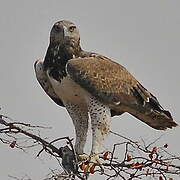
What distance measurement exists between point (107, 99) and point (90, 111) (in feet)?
0.50

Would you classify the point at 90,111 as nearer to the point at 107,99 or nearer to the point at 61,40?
the point at 107,99

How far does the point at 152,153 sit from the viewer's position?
3.91 meters

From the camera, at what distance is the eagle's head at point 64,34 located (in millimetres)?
4648

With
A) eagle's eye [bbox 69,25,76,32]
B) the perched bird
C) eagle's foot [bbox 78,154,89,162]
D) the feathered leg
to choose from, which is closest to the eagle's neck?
the perched bird

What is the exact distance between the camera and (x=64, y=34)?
4664 mm

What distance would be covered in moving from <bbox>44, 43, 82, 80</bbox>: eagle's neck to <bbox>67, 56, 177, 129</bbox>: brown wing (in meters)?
0.06

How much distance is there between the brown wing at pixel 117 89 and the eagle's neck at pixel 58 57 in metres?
0.06

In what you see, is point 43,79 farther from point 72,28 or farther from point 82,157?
point 82,157

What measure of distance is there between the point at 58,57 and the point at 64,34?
170mm

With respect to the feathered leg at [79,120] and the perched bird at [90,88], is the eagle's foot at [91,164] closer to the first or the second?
the perched bird at [90,88]

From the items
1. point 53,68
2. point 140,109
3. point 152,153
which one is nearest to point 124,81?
point 140,109

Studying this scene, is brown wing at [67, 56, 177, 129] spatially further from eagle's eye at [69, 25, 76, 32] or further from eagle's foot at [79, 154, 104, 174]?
eagle's foot at [79, 154, 104, 174]

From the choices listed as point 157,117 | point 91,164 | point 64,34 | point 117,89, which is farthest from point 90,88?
point 91,164

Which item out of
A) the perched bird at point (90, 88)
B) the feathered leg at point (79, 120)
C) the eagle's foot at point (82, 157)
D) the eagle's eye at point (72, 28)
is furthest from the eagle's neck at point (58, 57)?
the eagle's foot at point (82, 157)
